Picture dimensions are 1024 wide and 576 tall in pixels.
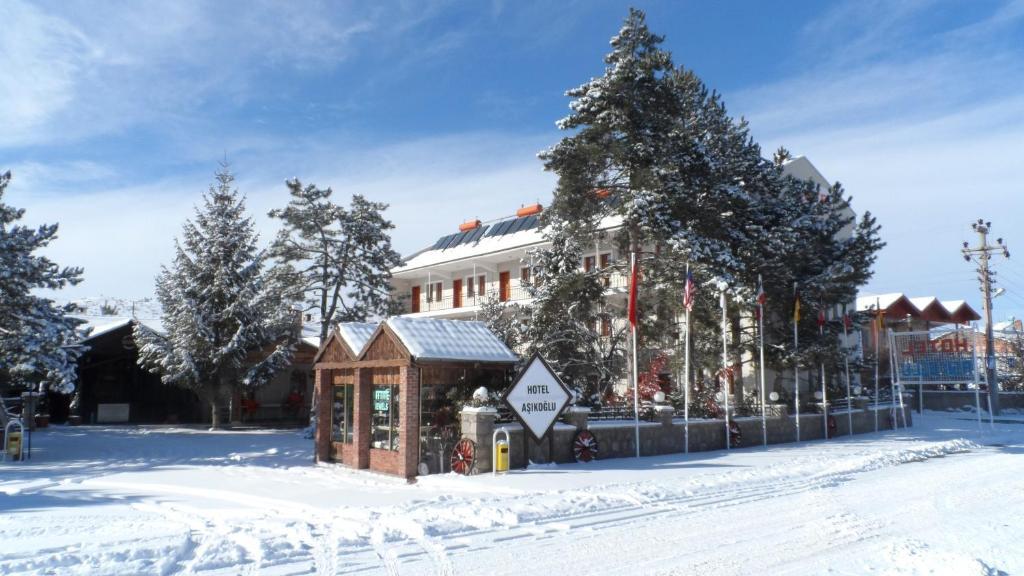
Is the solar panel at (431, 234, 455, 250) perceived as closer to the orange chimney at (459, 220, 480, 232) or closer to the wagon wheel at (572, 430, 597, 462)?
the orange chimney at (459, 220, 480, 232)

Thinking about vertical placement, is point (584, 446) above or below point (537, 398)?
below

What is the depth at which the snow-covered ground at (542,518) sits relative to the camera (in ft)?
24.0

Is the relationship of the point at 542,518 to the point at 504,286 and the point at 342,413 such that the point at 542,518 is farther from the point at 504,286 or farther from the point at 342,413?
the point at 504,286

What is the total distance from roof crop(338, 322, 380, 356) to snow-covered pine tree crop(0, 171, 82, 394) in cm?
956

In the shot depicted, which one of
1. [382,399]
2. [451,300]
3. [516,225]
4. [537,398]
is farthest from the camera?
[451,300]

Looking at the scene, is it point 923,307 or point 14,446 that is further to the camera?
point 923,307

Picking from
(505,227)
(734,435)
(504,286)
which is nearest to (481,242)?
(505,227)

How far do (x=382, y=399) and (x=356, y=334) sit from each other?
201 cm

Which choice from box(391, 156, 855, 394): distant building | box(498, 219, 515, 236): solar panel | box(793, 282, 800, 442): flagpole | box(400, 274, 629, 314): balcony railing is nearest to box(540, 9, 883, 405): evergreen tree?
box(793, 282, 800, 442): flagpole

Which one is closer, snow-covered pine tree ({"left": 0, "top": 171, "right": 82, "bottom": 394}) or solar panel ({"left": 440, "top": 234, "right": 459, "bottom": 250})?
snow-covered pine tree ({"left": 0, "top": 171, "right": 82, "bottom": 394})

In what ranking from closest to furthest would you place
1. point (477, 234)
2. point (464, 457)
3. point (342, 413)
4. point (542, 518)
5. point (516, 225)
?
point (542, 518), point (464, 457), point (342, 413), point (516, 225), point (477, 234)

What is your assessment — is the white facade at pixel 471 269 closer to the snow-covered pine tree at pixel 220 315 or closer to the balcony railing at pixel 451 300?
the balcony railing at pixel 451 300

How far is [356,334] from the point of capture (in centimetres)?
1755

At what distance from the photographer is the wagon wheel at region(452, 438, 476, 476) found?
14.4 metres
